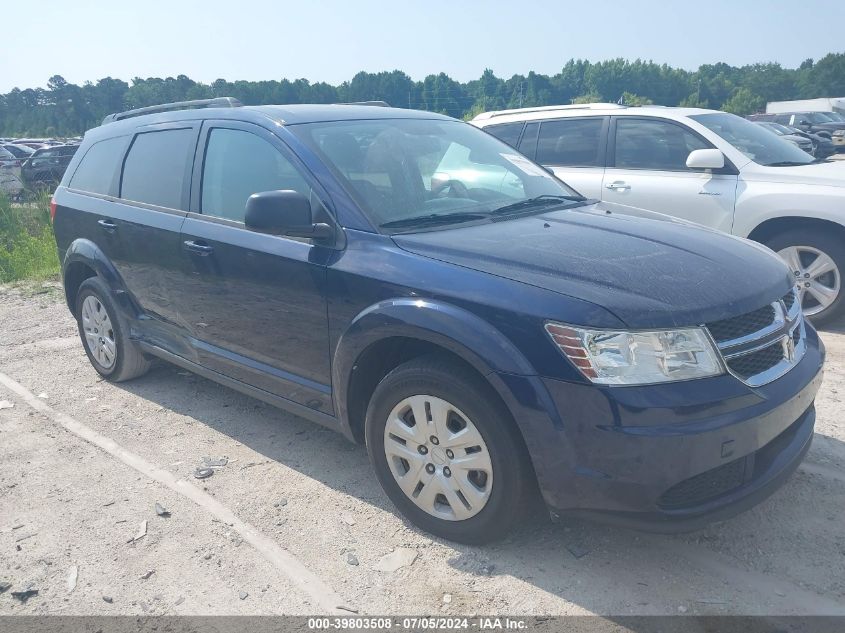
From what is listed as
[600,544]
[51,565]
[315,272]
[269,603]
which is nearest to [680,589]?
[600,544]

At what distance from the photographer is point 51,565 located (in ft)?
10.2

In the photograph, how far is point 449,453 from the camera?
2922 millimetres

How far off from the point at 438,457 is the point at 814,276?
4.22 metres

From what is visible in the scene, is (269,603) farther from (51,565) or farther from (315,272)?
(315,272)

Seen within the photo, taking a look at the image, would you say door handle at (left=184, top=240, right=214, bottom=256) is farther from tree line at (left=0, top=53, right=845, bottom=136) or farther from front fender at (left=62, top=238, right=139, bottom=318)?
tree line at (left=0, top=53, right=845, bottom=136)

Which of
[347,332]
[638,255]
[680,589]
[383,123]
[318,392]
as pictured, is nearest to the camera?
[680,589]

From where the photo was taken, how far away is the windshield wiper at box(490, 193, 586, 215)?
3634 mm

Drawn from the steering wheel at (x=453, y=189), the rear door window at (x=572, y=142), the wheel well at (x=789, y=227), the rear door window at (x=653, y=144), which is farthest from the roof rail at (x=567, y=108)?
the steering wheel at (x=453, y=189)

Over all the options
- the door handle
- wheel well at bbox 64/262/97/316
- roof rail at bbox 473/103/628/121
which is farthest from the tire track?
roof rail at bbox 473/103/628/121

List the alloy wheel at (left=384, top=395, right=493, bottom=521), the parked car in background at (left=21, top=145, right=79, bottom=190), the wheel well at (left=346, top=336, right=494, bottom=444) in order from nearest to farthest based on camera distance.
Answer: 1. the alloy wheel at (left=384, top=395, right=493, bottom=521)
2. the wheel well at (left=346, top=336, right=494, bottom=444)
3. the parked car in background at (left=21, top=145, right=79, bottom=190)

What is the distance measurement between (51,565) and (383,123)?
2.69m

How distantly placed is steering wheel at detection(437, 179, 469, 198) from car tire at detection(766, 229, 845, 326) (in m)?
3.34

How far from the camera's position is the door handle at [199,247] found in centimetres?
390

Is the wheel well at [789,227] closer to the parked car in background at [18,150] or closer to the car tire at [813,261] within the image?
the car tire at [813,261]
